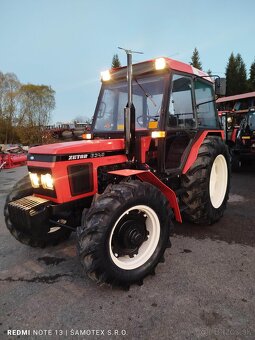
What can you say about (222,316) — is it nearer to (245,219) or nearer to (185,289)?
(185,289)

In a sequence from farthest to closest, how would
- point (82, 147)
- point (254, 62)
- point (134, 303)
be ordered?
point (254, 62), point (82, 147), point (134, 303)

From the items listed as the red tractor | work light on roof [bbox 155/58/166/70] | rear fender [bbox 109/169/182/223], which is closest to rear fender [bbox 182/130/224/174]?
the red tractor

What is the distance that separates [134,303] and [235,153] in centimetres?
773

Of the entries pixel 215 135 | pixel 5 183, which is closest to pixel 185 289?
pixel 215 135

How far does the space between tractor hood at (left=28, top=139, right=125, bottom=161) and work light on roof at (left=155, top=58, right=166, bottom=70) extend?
0.98 metres

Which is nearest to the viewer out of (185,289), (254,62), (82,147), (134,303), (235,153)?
(134,303)

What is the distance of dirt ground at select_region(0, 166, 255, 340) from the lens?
7.54 ft

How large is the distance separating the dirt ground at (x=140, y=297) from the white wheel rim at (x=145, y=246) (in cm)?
20

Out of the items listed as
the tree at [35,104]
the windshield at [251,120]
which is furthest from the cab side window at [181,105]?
the tree at [35,104]

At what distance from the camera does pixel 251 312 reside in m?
2.44

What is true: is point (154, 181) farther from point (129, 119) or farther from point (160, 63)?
point (160, 63)

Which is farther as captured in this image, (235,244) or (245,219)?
(245,219)

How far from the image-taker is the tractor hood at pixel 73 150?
9.82 feet

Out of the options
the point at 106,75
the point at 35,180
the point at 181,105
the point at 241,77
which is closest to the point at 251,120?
the point at 181,105
